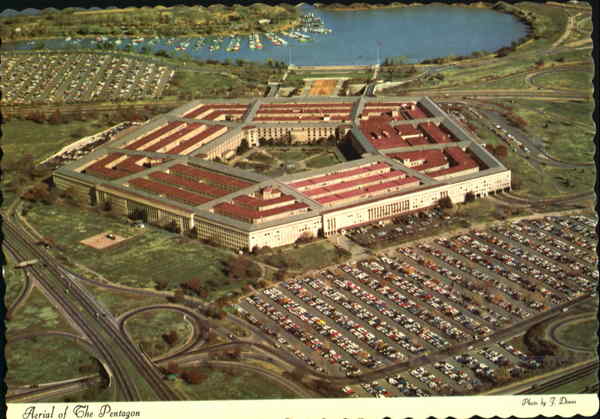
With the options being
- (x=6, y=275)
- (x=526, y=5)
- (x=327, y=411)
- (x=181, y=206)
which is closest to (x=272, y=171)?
(x=181, y=206)

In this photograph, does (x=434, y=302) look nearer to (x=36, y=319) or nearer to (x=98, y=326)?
(x=98, y=326)

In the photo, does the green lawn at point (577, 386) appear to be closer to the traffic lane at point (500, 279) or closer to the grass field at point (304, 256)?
the traffic lane at point (500, 279)

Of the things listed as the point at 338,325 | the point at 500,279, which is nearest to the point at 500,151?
the point at 500,279

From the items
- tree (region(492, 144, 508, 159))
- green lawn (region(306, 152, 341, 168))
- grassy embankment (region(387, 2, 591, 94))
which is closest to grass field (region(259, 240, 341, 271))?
green lawn (region(306, 152, 341, 168))

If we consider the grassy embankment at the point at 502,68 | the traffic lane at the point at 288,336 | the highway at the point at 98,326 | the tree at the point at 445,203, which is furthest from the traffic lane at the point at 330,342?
the grassy embankment at the point at 502,68

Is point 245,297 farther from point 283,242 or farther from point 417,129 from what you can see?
point 417,129

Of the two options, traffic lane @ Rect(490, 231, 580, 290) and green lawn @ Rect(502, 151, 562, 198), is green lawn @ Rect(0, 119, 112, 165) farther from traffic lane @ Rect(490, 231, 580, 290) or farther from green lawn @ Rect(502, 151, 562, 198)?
traffic lane @ Rect(490, 231, 580, 290)
